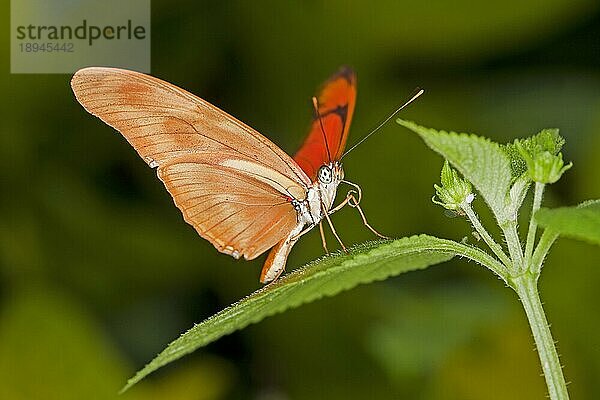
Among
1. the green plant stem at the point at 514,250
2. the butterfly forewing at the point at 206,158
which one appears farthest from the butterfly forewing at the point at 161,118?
the green plant stem at the point at 514,250

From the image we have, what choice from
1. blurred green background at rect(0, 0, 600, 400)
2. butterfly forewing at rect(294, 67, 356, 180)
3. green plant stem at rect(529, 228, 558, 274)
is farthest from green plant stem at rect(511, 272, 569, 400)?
blurred green background at rect(0, 0, 600, 400)

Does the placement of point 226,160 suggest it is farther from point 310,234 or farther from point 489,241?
point 310,234

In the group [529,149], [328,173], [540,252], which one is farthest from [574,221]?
[328,173]

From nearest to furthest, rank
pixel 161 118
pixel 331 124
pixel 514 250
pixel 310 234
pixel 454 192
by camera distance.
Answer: pixel 514 250, pixel 454 192, pixel 161 118, pixel 331 124, pixel 310 234

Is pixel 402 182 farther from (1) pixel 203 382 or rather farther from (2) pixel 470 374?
(1) pixel 203 382

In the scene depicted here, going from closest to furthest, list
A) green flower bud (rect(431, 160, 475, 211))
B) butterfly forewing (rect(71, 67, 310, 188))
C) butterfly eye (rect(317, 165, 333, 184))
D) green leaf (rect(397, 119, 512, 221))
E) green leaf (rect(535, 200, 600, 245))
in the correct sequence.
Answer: green leaf (rect(535, 200, 600, 245)), green leaf (rect(397, 119, 512, 221)), green flower bud (rect(431, 160, 475, 211)), butterfly forewing (rect(71, 67, 310, 188)), butterfly eye (rect(317, 165, 333, 184))

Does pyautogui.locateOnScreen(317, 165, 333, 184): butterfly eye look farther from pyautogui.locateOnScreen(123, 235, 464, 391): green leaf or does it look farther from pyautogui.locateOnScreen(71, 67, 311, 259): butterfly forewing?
pyautogui.locateOnScreen(123, 235, 464, 391): green leaf

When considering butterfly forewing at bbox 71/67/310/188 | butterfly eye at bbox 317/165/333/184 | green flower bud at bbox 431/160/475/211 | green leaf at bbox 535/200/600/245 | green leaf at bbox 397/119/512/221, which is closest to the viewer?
green leaf at bbox 535/200/600/245

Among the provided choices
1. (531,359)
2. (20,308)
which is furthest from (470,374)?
(20,308)
